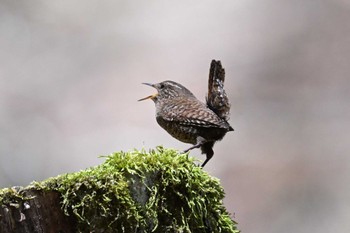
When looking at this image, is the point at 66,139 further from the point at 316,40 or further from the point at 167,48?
the point at 316,40

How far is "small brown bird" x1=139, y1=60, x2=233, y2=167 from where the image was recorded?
4.73 metres

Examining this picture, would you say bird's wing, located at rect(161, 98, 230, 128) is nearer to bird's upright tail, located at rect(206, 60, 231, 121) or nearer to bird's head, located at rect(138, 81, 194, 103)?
bird's upright tail, located at rect(206, 60, 231, 121)

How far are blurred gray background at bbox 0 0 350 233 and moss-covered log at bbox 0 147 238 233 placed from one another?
4752mm

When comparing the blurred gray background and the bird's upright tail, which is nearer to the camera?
the bird's upright tail

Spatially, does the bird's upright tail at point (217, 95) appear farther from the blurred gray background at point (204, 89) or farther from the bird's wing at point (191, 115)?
the blurred gray background at point (204, 89)

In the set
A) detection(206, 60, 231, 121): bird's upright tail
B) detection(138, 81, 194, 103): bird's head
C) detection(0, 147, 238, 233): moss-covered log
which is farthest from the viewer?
detection(138, 81, 194, 103): bird's head

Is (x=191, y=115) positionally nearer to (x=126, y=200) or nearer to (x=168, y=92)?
(x=168, y=92)

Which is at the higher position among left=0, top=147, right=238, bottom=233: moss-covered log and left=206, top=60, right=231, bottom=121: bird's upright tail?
left=206, top=60, right=231, bottom=121: bird's upright tail

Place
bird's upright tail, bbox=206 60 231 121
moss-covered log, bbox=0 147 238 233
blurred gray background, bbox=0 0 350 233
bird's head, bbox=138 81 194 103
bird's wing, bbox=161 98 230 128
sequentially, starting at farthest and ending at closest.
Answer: blurred gray background, bbox=0 0 350 233, bird's head, bbox=138 81 194 103, bird's upright tail, bbox=206 60 231 121, bird's wing, bbox=161 98 230 128, moss-covered log, bbox=0 147 238 233

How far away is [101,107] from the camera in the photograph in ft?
30.9

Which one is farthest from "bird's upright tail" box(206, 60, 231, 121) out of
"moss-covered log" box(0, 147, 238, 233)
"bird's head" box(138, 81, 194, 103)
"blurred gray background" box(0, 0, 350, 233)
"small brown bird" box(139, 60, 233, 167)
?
"blurred gray background" box(0, 0, 350, 233)

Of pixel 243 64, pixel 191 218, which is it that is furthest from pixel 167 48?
pixel 191 218

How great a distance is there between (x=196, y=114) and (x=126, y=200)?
190 cm

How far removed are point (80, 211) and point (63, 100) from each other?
22.2 ft
